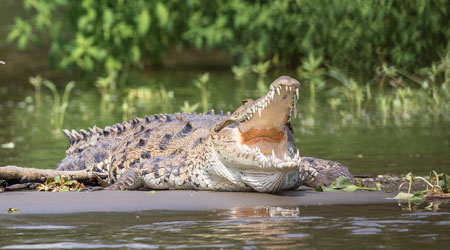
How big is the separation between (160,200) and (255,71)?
14061mm

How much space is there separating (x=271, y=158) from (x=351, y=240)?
1704 mm

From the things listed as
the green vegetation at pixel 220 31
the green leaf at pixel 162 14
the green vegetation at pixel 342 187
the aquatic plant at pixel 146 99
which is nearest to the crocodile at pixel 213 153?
the green vegetation at pixel 342 187

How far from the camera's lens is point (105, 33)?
23.8m

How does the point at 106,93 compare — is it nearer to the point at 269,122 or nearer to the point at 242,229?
the point at 269,122

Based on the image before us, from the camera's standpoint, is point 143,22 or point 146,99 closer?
point 146,99

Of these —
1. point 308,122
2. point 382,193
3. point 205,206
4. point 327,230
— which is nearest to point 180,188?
point 205,206

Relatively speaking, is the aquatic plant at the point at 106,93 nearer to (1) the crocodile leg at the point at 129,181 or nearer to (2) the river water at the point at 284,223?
(2) the river water at the point at 284,223

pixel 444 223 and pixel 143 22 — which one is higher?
pixel 143 22

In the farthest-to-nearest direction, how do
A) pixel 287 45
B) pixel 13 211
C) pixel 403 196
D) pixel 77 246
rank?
pixel 287 45, pixel 403 196, pixel 13 211, pixel 77 246

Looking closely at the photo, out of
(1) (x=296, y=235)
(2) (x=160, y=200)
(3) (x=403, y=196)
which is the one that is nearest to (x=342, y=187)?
(3) (x=403, y=196)

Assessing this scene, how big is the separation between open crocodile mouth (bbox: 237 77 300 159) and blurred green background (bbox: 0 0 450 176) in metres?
2.24

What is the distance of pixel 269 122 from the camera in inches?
323

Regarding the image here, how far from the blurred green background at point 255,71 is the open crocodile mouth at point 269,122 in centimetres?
224

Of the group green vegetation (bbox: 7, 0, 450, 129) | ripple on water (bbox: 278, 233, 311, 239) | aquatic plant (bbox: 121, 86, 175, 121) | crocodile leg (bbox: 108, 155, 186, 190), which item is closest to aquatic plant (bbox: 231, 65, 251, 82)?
green vegetation (bbox: 7, 0, 450, 129)
